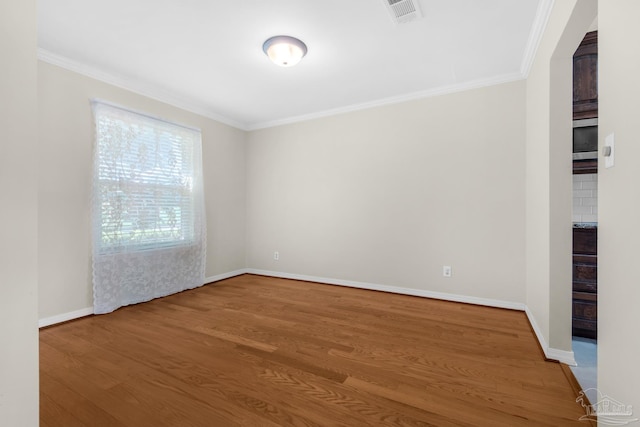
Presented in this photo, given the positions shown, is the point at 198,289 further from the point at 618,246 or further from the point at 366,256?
the point at 618,246

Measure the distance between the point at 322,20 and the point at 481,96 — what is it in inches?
80.2

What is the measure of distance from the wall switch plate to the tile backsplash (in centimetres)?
215

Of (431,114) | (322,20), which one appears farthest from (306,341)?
(431,114)

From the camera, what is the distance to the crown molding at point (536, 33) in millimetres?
1946

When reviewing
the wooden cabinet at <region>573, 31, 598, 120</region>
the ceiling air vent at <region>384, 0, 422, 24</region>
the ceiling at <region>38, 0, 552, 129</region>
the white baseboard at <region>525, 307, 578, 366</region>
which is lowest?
the white baseboard at <region>525, 307, 578, 366</region>

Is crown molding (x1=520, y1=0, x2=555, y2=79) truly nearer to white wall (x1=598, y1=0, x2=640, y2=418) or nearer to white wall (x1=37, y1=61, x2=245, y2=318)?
white wall (x1=598, y1=0, x2=640, y2=418)

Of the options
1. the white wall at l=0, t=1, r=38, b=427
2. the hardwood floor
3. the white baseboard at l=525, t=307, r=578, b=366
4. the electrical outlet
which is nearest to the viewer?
the white wall at l=0, t=1, r=38, b=427

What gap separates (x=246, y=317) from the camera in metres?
2.77

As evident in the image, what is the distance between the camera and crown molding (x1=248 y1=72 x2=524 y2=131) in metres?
2.97

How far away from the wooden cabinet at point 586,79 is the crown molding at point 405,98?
50 centimetres

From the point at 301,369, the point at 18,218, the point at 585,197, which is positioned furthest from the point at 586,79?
the point at 18,218

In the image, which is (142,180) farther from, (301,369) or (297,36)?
(301,369)

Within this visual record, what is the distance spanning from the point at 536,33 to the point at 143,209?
4.19m

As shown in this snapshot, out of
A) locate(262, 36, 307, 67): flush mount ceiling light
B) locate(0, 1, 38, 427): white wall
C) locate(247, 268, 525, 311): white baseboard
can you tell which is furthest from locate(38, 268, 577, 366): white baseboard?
locate(262, 36, 307, 67): flush mount ceiling light
